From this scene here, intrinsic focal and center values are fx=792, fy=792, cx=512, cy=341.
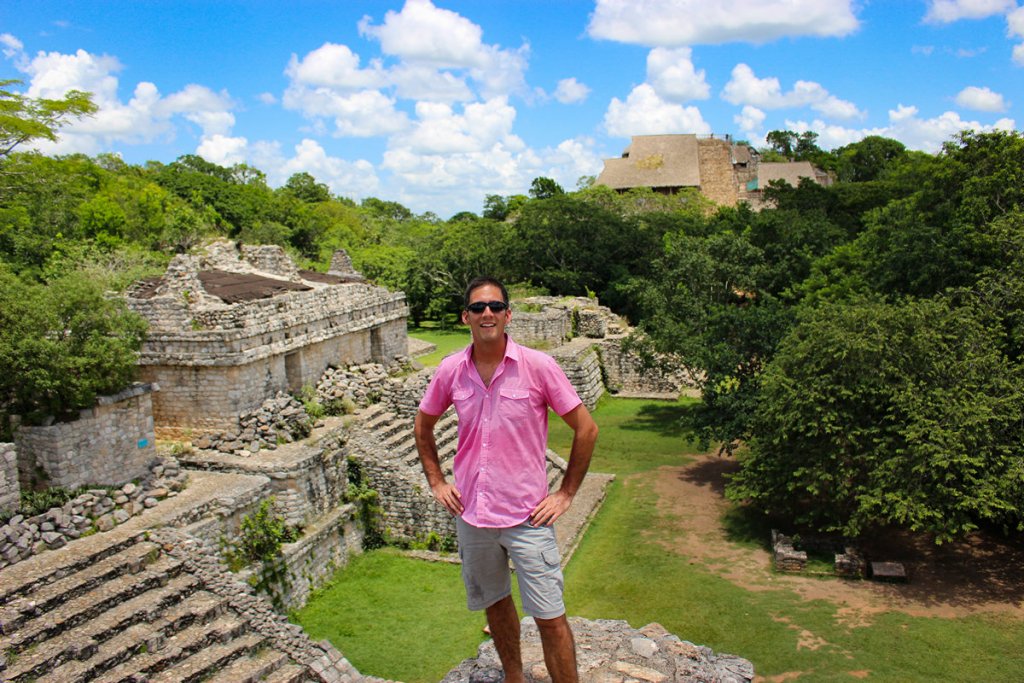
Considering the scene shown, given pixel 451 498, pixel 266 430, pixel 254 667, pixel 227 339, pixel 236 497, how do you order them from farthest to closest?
pixel 266 430 < pixel 227 339 < pixel 236 497 < pixel 254 667 < pixel 451 498

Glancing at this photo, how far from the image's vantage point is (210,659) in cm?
820

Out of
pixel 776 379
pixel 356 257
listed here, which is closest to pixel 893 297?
pixel 776 379

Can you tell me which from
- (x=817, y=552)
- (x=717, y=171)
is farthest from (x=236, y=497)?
(x=717, y=171)

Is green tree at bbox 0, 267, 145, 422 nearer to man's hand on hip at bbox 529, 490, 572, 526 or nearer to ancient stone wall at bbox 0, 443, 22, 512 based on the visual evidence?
ancient stone wall at bbox 0, 443, 22, 512

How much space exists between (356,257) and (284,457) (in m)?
24.4

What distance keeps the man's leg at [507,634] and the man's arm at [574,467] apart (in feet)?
2.34

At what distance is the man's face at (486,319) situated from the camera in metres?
4.51

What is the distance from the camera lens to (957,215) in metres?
15.3

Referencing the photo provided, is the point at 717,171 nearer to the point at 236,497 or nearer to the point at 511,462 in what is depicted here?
the point at 236,497

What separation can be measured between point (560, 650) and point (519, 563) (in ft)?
1.94

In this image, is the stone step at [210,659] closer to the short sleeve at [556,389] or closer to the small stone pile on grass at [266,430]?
the small stone pile on grass at [266,430]

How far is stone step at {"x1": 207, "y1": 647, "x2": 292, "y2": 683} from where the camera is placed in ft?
26.6

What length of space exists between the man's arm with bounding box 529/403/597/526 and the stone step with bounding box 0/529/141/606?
255 inches

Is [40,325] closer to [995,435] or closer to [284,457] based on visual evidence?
[284,457]
